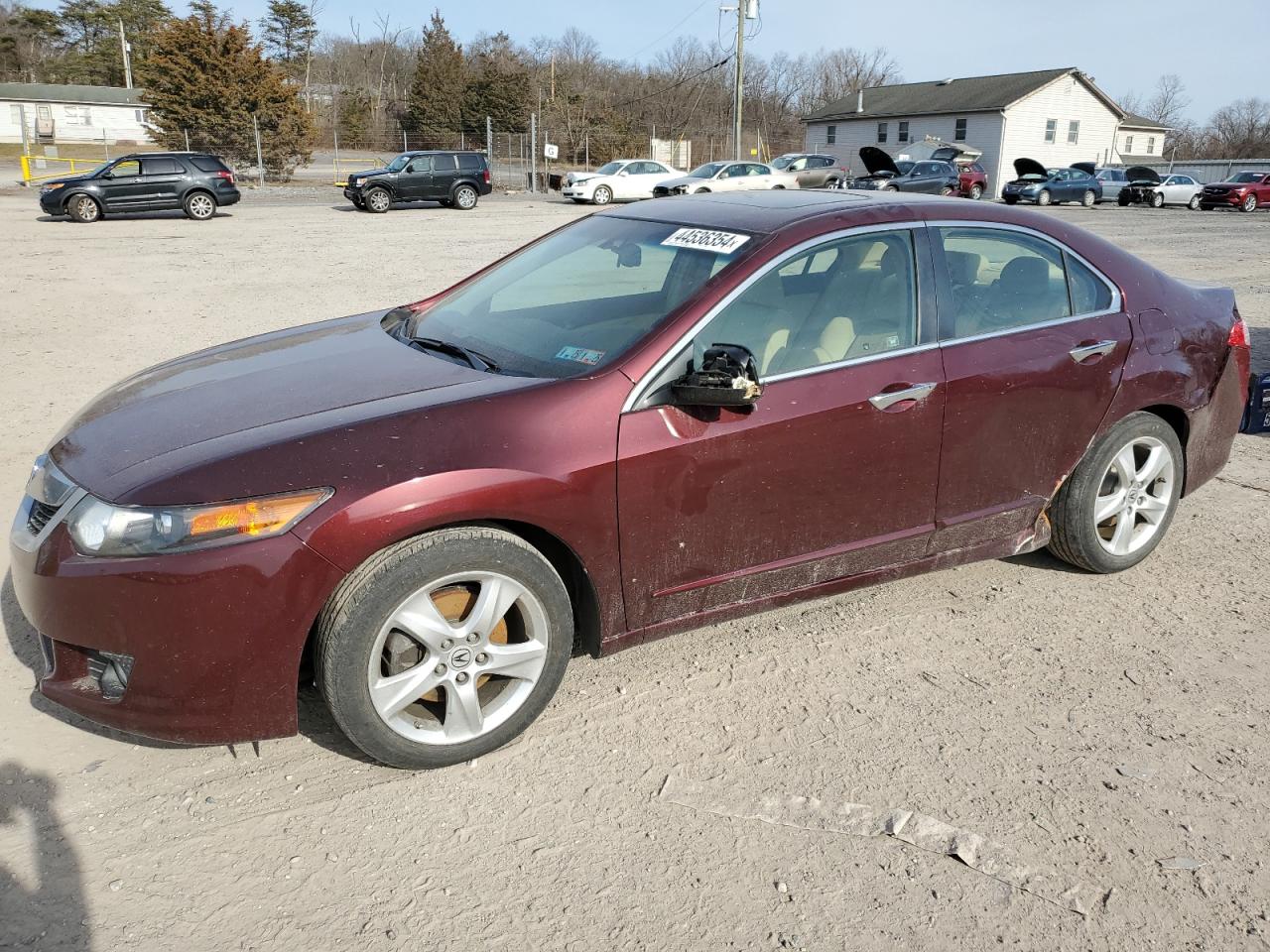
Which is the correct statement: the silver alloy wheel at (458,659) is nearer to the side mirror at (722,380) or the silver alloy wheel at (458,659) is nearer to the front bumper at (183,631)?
the front bumper at (183,631)

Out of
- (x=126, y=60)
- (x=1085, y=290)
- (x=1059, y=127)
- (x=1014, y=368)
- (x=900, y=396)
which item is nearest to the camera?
(x=900, y=396)

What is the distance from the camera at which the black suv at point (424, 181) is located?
86.8ft

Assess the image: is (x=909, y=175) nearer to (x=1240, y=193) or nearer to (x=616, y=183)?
(x=616, y=183)

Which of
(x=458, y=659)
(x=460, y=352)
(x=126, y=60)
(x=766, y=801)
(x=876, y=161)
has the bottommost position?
(x=766, y=801)

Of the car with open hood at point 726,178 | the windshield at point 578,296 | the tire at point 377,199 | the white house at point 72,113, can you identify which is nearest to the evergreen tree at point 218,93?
the tire at point 377,199

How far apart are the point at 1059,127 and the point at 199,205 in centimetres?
4823

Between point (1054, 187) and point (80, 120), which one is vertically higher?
point (80, 120)

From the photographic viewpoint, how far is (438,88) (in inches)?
2314

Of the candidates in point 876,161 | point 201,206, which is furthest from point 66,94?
point 876,161

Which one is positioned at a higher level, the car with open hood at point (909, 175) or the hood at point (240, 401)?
the car with open hood at point (909, 175)

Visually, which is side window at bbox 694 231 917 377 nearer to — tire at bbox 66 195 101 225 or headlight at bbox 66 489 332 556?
headlight at bbox 66 489 332 556

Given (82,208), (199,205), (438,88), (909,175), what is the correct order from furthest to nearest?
(438,88)
(909,175)
(199,205)
(82,208)

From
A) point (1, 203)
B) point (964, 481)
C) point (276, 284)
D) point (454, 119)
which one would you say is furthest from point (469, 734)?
point (454, 119)

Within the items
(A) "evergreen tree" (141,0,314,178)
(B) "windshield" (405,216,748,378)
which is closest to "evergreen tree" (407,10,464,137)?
(A) "evergreen tree" (141,0,314,178)
